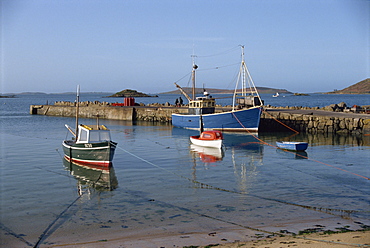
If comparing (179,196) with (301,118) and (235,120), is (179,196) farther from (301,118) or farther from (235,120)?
(301,118)

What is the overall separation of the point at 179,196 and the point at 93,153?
8.71 meters

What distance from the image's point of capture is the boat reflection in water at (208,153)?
1059 inches

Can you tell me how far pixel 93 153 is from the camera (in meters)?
23.7

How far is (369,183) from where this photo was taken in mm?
19219

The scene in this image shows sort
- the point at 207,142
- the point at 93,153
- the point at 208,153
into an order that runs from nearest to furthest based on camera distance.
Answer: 1. the point at 93,153
2. the point at 208,153
3. the point at 207,142

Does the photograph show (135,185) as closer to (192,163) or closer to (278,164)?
(192,163)

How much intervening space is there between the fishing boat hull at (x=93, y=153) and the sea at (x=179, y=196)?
53cm

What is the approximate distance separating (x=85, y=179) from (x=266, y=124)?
29102mm

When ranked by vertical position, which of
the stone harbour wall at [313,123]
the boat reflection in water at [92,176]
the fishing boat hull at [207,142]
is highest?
the stone harbour wall at [313,123]

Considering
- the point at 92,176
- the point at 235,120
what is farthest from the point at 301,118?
the point at 92,176

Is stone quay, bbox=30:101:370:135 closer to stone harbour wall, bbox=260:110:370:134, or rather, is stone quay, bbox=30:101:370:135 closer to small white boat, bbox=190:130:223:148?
stone harbour wall, bbox=260:110:370:134

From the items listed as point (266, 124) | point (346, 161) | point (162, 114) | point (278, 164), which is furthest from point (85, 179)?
point (162, 114)

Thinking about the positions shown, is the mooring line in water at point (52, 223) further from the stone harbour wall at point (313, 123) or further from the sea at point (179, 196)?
the stone harbour wall at point (313, 123)

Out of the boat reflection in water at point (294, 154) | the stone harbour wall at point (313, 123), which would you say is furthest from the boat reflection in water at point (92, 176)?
the stone harbour wall at point (313, 123)
